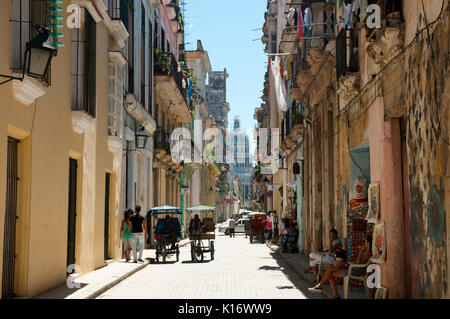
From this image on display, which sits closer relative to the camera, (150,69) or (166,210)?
(166,210)

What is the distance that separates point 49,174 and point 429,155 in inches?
256

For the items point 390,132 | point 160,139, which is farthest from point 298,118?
point 390,132

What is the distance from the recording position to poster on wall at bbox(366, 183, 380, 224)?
37.6 ft

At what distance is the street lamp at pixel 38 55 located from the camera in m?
9.03

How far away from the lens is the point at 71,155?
1397 cm

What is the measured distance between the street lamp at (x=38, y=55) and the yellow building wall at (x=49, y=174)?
342 mm

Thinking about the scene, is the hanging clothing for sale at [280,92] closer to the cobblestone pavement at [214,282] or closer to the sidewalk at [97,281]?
the cobblestone pavement at [214,282]

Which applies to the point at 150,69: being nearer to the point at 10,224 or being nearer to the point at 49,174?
the point at 49,174

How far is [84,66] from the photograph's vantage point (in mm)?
14172

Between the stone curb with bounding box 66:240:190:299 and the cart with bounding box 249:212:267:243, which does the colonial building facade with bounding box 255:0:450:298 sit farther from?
the cart with bounding box 249:212:267:243

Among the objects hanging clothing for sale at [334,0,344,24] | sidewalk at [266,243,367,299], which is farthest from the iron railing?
hanging clothing for sale at [334,0,344,24]

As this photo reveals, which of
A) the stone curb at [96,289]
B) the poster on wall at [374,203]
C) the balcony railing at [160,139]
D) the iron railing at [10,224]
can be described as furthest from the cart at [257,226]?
the iron railing at [10,224]

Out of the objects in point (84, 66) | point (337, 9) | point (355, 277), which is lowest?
point (355, 277)
